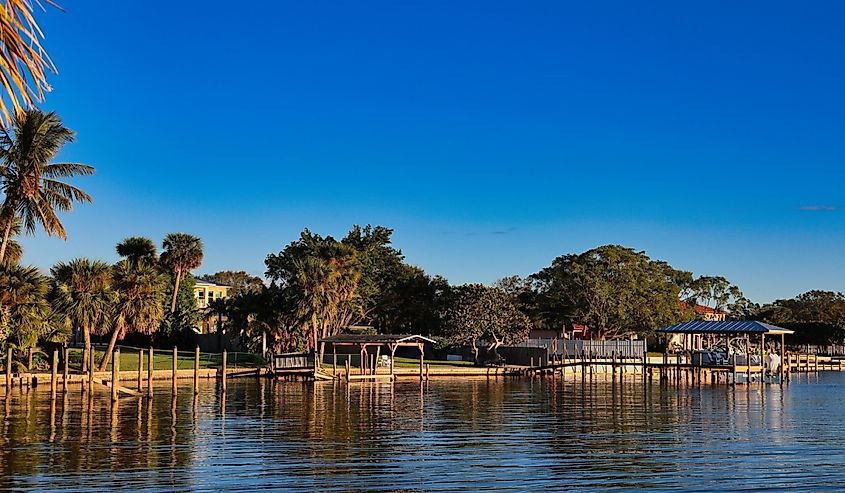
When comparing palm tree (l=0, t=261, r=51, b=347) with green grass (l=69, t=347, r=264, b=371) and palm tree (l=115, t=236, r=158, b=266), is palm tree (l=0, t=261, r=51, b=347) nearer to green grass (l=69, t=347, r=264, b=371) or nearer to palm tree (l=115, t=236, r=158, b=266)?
green grass (l=69, t=347, r=264, b=371)

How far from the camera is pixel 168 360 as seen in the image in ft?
193

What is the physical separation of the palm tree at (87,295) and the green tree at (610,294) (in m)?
48.3

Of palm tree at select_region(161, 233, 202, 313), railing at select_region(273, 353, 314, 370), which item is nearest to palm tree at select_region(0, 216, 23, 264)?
railing at select_region(273, 353, 314, 370)

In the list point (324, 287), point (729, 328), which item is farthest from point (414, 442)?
point (729, 328)

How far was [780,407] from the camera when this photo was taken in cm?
4416

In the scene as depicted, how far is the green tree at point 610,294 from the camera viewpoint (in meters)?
84.8

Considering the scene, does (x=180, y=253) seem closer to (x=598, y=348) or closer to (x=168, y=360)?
(x=168, y=360)

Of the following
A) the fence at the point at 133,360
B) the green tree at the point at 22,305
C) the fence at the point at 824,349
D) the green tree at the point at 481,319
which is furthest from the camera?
the fence at the point at 824,349

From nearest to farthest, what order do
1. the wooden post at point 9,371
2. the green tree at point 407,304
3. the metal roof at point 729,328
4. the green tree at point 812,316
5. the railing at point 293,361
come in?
1. the wooden post at point 9,371
2. the railing at point 293,361
3. the metal roof at point 729,328
4. the green tree at point 407,304
5. the green tree at point 812,316

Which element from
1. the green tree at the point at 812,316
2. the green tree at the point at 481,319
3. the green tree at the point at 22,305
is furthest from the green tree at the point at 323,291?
the green tree at the point at 812,316

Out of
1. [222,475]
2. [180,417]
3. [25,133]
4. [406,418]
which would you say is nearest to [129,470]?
[222,475]

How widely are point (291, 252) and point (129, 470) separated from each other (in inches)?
2357

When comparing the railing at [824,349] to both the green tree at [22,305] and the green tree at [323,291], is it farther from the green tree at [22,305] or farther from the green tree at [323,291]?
the green tree at [22,305]

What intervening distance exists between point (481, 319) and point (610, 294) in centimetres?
1814
